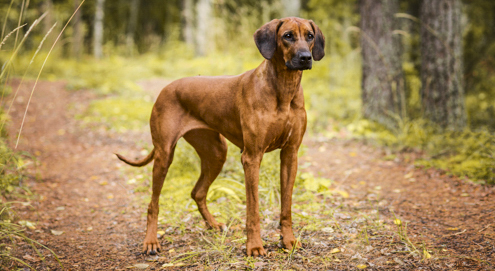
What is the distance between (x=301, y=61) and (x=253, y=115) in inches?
20.8

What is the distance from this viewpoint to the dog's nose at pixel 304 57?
7.66 feet

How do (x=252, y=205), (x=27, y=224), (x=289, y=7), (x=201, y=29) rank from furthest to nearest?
(x=201, y=29)
(x=289, y=7)
(x=27, y=224)
(x=252, y=205)

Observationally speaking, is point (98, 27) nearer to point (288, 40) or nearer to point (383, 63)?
point (383, 63)

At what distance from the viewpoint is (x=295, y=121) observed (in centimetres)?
267

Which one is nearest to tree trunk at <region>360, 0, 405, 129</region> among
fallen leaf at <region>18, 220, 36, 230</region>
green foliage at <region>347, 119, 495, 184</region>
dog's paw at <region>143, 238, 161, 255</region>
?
green foliage at <region>347, 119, 495, 184</region>

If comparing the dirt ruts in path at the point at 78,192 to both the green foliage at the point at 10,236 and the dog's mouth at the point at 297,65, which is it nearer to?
the green foliage at the point at 10,236

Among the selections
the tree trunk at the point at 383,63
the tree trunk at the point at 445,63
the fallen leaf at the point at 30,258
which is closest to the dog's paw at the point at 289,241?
the fallen leaf at the point at 30,258

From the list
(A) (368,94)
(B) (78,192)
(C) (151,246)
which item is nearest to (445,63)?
(A) (368,94)

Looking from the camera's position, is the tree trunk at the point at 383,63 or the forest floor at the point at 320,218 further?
the tree trunk at the point at 383,63

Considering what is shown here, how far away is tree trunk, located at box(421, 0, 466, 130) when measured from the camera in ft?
17.7

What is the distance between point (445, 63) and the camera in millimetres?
5473

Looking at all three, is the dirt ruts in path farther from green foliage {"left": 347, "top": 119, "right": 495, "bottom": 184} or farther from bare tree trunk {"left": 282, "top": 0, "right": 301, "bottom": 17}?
bare tree trunk {"left": 282, "top": 0, "right": 301, "bottom": 17}

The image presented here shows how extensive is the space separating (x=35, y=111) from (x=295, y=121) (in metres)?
7.35

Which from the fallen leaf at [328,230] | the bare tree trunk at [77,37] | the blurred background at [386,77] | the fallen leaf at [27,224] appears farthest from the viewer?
the bare tree trunk at [77,37]
